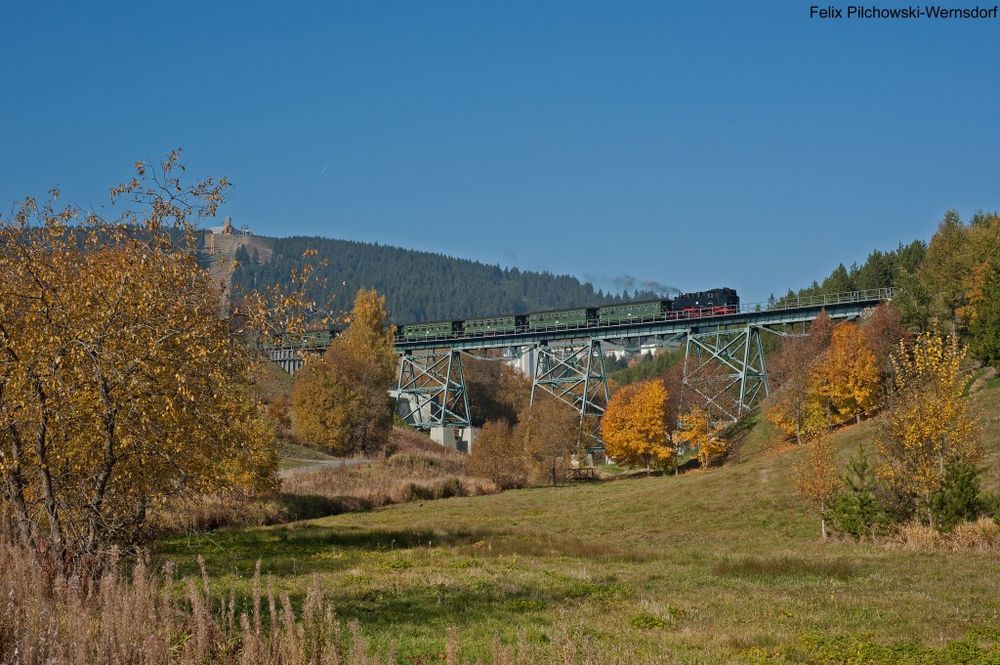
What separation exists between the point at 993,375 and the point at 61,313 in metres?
48.3

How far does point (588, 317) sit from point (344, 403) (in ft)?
84.4

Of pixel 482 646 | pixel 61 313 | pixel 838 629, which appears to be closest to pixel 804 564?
pixel 838 629

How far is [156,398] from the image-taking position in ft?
40.6

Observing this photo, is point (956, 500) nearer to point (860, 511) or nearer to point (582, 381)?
point (860, 511)

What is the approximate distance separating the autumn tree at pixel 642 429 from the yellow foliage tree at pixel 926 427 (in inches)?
1259

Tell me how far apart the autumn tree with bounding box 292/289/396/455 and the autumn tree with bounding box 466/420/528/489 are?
9.50 meters

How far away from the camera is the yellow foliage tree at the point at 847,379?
4844 centimetres

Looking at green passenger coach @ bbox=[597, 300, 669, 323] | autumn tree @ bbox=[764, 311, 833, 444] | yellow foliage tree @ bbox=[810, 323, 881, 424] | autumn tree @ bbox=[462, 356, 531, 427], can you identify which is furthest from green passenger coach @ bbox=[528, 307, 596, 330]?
yellow foliage tree @ bbox=[810, 323, 881, 424]

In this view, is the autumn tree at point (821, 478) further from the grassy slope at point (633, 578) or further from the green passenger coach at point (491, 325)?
the green passenger coach at point (491, 325)

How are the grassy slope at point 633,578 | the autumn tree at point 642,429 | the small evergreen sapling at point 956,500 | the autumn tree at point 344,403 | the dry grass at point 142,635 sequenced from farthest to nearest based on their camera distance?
1. the autumn tree at point 344,403
2. the autumn tree at point 642,429
3. the small evergreen sapling at point 956,500
4. the grassy slope at point 633,578
5. the dry grass at point 142,635

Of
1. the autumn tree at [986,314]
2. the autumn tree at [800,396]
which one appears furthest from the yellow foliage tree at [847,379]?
the autumn tree at [986,314]

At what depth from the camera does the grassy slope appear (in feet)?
37.7

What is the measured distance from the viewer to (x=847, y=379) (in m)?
48.7

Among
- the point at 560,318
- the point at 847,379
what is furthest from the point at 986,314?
the point at 560,318
